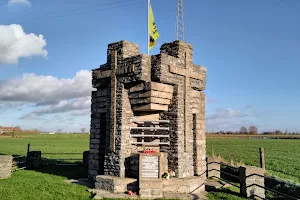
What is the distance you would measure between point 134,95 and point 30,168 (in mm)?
9613

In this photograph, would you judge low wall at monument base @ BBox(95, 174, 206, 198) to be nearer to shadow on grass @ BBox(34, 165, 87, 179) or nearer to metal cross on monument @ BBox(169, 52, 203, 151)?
metal cross on monument @ BBox(169, 52, 203, 151)

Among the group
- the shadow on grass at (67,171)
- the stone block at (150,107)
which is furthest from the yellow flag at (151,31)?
the shadow on grass at (67,171)

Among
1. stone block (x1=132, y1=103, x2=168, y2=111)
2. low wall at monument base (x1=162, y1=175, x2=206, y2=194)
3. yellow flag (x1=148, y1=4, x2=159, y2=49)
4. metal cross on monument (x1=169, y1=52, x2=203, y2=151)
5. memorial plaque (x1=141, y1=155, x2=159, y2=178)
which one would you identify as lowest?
low wall at monument base (x1=162, y1=175, x2=206, y2=194)

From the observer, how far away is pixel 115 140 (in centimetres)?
1113

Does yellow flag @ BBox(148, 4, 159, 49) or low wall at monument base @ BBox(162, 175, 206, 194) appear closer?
low wall at monument base @ BBox(162, 175, 206, 194)

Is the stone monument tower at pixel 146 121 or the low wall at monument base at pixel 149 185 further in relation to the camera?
the stone monument tower at pixel 146 121

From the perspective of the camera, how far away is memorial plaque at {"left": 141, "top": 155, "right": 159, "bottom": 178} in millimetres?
10023

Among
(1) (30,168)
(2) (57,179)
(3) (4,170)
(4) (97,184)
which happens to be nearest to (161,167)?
(4) (97,184)

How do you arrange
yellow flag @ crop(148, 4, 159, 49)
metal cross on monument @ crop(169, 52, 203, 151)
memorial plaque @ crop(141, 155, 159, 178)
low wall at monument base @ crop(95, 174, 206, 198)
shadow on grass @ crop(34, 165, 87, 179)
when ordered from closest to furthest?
low wall at monument base @ crop(95, 174, 206, 198)
memorial plaque @ crop(141, 155, 159, 178)
metal cross on monument @ crop(169, 52, 203, 151)
yellow flag @ crop(148, 4, 159, 49)
shadow on grass @ crop(34, 165, 87, 179)

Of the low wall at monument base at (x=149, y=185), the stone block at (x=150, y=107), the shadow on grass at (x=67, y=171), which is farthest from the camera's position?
Answer: the shadow on grass at (x=67, y=171)

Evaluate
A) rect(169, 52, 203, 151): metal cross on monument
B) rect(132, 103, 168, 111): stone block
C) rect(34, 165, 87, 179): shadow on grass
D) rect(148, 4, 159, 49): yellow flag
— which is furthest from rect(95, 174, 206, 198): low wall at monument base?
rect(148, 4, 159, 49): yellow flag

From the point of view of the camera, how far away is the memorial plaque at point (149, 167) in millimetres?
10023

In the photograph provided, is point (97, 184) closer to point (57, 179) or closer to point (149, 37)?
point (57, 179)

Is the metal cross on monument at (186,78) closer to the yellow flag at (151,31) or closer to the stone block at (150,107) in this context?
the stone block at (150,107)
